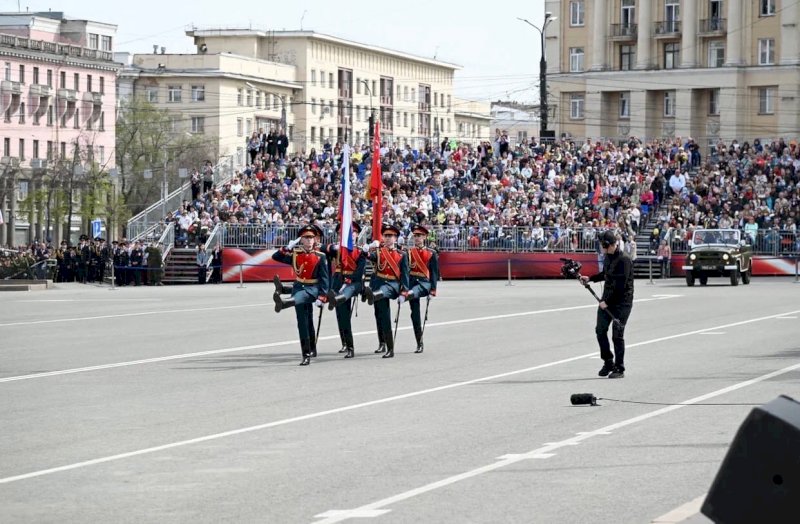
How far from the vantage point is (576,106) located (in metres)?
99.9

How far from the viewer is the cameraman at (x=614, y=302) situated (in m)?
18.9

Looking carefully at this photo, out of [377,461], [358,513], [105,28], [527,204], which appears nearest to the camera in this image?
[358,513]

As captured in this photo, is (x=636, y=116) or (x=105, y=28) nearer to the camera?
(x=636, y=116)

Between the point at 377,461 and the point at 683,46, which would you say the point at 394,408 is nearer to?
the point at 377,461

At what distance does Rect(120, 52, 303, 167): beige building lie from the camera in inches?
5143

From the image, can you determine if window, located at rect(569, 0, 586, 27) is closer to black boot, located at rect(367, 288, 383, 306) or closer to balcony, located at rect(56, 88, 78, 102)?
balcony, located at rect(56, 88, 78, 102)

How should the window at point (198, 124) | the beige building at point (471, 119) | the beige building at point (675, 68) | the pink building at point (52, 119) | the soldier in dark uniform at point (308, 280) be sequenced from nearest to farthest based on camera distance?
the soldier in dark uniform at point (308, 280) < the pink building at point (52, 119) < the beige building at point (675, 68) < the window at point (198, 124) < the beige building at point (471, 119)

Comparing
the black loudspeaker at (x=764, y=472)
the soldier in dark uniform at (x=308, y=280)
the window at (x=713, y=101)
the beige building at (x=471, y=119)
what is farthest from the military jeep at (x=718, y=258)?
the beige building at (x=471, y=119)

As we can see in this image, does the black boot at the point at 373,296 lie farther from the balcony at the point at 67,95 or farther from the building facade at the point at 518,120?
the building facade at the point at 518,120

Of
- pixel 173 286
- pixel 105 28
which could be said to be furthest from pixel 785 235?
pixel 105 28

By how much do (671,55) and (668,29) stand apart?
5.53 feet

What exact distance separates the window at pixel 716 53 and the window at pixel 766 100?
344 centimetres

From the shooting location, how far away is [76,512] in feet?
31.7

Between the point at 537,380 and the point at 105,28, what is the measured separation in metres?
Answer: 98.0
